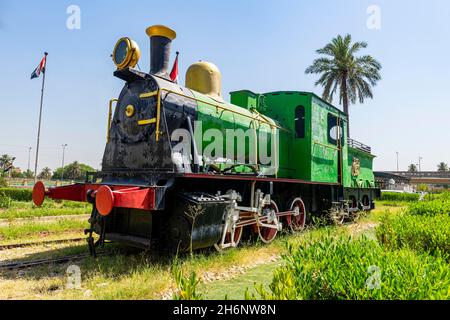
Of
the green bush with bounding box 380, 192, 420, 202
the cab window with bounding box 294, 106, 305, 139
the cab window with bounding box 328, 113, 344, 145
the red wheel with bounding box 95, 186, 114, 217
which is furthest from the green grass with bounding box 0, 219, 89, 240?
the green bush with bounding box 380, 192, 420, 202

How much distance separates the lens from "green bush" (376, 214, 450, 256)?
469 centimetres

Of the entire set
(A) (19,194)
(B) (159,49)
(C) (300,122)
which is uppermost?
(B) (159,49)

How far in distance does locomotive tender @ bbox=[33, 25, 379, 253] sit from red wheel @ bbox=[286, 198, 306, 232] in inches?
1.4

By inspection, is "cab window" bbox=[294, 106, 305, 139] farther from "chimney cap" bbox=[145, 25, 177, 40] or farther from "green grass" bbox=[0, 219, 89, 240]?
"green grass" bbox=[0, 219, 89, 240]

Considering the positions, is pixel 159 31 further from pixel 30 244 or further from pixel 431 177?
pixel 431 177

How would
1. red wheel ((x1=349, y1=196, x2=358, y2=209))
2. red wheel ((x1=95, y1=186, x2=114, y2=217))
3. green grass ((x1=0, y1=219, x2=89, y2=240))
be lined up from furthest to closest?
red wheel ((x1=349, y1=196, x2=358, y2=209)) → green grass ((x1=0, y1=219, x2=89, y2=240)) → red wheel ((x1=95, y1=186, x2=114, y2=217))

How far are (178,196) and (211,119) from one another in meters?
2.23

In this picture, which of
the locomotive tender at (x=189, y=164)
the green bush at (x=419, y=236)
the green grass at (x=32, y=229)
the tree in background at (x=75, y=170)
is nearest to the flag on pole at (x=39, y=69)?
the green grass at (x=32, y=229)

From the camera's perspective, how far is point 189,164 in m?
6.21

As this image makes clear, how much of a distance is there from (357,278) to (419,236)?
9.45 feet

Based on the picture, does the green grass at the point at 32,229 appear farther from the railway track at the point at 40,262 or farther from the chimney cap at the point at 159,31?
the chimney cap at the point at 159,31

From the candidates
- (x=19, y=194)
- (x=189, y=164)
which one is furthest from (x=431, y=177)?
(x=189, y=164)

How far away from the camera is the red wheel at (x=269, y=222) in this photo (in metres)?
7.78
